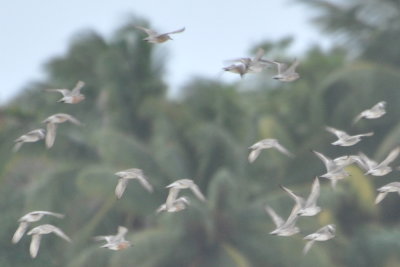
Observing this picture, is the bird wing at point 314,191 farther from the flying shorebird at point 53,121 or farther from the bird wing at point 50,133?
the bird wing at point 50,133

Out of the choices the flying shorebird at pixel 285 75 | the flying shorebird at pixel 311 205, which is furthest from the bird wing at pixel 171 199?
the flying shorebird at pixel 285 75

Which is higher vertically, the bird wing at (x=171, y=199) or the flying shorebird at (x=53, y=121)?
the flying shorebird at (x=53, y=121)

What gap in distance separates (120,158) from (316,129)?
4141 mm

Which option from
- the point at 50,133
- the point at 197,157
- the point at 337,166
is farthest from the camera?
the point at 197,157

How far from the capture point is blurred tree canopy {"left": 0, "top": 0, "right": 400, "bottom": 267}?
2636 cm

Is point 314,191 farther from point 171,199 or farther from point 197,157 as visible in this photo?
point 197,157

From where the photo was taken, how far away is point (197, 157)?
91.4 feet

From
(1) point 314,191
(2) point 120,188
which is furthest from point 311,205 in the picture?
(2) point 120,188

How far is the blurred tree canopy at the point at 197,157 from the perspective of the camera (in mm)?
26359

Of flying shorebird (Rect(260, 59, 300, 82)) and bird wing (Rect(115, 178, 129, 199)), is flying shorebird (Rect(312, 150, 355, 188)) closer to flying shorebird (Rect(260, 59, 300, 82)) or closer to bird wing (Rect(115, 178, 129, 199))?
flying shorebird (Rect(260, 59, 300, 82))

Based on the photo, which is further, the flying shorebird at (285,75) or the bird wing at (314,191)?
the bird wing at (314,191)

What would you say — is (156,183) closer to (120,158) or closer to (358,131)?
(120,158)

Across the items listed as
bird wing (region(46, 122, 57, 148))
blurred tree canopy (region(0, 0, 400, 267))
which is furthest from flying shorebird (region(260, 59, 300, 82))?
blurred tree canopy (region(0, 0, 400, 267))

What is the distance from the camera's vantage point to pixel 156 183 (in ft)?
89.2
